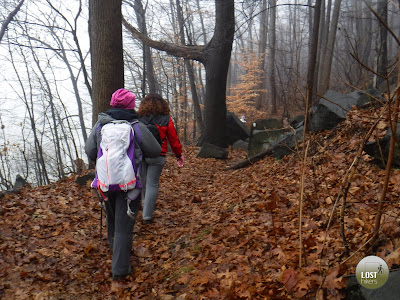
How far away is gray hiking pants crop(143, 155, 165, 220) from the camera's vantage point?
4989mm

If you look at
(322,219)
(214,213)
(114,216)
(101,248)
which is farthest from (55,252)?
(322,219)

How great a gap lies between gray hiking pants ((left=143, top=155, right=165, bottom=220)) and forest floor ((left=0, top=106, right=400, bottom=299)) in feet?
0.93

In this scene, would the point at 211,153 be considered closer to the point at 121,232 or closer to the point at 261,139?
the point at 261,139

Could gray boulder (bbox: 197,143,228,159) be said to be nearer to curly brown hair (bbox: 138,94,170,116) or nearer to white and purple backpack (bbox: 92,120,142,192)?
curly brown hair (bbox: 138,94,170,116)

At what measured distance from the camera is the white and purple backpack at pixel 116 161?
338 centimetres

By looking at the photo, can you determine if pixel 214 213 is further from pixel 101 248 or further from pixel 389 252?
pixel 389 252

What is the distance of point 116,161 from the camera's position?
3373 millimetres

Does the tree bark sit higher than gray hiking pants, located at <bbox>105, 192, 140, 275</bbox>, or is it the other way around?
the tree bark

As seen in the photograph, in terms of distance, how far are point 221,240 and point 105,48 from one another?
476cm

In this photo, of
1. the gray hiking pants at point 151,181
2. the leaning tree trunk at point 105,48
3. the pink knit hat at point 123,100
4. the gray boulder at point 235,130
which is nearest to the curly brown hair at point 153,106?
the gray hiking pants at point 151,181

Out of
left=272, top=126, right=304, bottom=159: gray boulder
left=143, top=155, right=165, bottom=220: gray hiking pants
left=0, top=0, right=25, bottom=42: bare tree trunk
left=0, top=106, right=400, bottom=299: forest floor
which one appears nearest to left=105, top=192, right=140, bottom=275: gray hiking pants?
left=0, top=106, right=400, bottom=299: forest floor

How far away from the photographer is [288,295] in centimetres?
247

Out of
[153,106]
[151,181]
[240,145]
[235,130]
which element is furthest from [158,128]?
[235,130]

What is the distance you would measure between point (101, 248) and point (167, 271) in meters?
1.30
